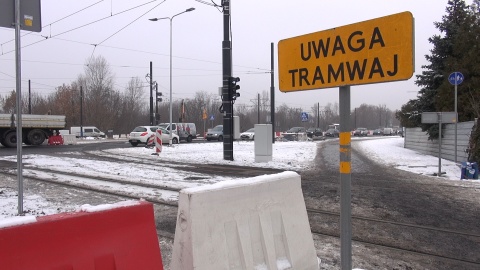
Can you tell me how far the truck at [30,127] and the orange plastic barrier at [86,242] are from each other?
2504 centimetres

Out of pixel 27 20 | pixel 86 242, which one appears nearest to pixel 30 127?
pixel 27 20

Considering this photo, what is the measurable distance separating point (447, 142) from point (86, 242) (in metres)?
18.5

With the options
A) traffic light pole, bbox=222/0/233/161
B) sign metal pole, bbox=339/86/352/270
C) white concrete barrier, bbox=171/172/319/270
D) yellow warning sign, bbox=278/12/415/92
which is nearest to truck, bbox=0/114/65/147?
traffic light pole, bbox=222/0/233/161

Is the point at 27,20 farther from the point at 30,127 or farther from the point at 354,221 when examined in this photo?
the point at 30,127

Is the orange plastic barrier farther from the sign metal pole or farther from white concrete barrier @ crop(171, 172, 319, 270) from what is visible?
the sign metal pole

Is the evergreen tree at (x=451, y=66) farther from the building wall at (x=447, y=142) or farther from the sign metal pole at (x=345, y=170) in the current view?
the sign metal pole at (x=345, y=170)

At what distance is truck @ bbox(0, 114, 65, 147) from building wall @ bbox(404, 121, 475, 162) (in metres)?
23.4

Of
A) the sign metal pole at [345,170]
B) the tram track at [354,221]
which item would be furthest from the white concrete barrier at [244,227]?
the tram track at [354,221]

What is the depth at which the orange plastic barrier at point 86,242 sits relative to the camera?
7.79 feet

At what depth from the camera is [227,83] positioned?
17.5m

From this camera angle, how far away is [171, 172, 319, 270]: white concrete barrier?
3.11 metres

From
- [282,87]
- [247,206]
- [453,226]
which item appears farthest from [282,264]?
[453,226]

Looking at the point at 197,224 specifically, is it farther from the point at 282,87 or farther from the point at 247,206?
the point at 282,87

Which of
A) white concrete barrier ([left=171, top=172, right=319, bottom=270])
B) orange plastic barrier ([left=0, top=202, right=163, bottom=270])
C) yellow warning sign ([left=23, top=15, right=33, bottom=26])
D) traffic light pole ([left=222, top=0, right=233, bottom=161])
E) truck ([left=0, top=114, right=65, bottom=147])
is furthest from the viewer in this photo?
truck ([left=0, top=114, right=65, bottom=147])
